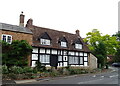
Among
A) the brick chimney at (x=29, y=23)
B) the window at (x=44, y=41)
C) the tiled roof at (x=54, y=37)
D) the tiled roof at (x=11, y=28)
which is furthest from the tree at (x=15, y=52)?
the brick chimney at (x=29, y=23)

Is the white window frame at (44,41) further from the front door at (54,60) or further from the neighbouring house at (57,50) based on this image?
the front door at (54,60)

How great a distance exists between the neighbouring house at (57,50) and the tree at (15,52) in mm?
1884

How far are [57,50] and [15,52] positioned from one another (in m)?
7.72

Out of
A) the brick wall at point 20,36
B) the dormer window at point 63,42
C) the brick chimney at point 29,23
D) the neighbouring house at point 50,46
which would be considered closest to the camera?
the brick wall at point 20,36

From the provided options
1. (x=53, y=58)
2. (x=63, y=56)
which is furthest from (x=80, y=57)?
(x=53, y=58)

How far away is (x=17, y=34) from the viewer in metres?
21.7

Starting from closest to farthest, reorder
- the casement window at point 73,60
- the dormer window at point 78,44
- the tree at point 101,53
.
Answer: the casement window at point 73,60 < the dormer window at point 78,44 < the tree at point 101,53

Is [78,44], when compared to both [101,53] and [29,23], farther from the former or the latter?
[29,23]

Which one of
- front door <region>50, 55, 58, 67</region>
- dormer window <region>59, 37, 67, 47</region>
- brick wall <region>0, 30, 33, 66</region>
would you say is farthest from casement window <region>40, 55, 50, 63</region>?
dormer window <region>59, 37, 67, 47</region>

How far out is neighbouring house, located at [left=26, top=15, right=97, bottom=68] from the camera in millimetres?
23270

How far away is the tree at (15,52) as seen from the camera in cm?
1966

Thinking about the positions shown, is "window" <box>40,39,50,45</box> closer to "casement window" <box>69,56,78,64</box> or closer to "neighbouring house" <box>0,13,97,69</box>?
"neighbouring house" <box>0,13,97,69</box>

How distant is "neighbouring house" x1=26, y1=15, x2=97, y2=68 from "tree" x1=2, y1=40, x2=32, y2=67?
188 cm

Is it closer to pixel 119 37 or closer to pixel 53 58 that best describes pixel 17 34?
pixel 53 58
